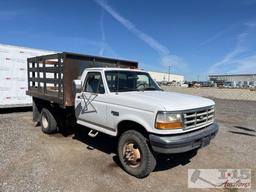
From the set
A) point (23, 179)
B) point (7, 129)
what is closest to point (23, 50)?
point (7, 129)

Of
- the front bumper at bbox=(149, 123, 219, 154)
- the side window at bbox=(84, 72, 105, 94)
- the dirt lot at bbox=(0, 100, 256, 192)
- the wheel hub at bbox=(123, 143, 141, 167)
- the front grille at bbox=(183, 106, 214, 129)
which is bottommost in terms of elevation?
the dirt lot at bbox=(0, 100, 256, 192)

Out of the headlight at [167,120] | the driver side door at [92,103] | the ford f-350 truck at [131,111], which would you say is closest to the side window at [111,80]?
the ford f-350 truck at [131,111]

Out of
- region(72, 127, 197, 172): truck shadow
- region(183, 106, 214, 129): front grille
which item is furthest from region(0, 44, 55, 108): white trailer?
region(183, 106, 214, 129): front grille

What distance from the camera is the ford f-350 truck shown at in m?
3.99

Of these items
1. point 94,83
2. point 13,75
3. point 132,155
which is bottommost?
point 132,155

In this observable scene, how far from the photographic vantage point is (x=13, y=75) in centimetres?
1044

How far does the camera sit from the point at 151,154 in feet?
13.9

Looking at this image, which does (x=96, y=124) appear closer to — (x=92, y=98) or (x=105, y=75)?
(x=92, y=98)

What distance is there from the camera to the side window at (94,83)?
17.5 feet

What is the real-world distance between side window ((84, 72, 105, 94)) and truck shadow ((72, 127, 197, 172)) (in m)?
1.65

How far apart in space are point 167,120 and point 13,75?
353 inches

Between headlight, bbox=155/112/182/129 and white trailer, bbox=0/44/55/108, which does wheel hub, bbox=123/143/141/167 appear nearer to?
headlight, bbox=155/112/182/129

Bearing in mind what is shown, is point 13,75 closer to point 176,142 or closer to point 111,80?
point 111,80

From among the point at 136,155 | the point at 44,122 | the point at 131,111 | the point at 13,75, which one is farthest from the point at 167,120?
the point at 13,75
